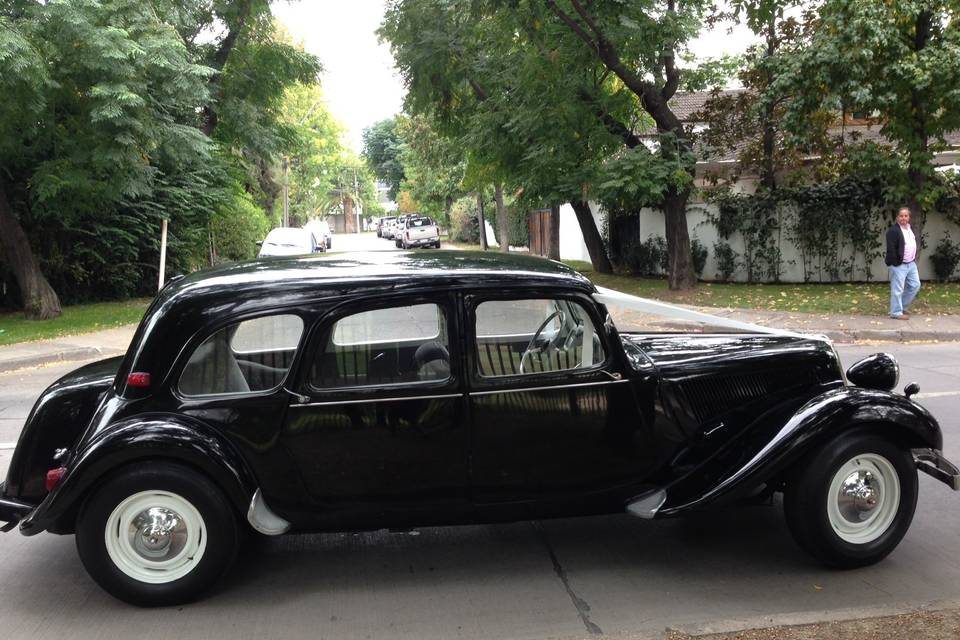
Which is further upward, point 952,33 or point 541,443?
point 952,33

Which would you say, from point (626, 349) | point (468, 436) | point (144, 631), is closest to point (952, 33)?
point (626, 349)

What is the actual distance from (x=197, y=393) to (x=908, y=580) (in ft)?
11.8

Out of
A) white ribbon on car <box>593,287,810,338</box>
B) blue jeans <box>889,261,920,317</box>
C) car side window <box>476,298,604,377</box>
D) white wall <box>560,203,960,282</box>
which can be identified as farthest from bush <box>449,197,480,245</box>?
car side window <box>476,298,604,377</box>

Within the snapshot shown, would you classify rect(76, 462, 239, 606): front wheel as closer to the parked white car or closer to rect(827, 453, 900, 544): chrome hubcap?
rect(827, 453, 900, 544): chrome hubcap

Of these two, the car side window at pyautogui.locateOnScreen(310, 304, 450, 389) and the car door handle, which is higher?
the car side window at pyautogui.locateOnScreen(310, 304, 450, 389)

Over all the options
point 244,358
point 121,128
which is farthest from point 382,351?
point 121,128

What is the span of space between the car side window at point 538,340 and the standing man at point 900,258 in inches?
411

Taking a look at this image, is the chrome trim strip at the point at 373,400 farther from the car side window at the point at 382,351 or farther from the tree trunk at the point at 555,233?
the tree trunk at the point at 555,233

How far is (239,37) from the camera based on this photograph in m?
19.9

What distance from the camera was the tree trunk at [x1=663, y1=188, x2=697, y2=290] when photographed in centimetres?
1731

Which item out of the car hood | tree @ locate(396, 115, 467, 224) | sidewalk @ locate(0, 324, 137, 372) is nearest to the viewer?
the car hood

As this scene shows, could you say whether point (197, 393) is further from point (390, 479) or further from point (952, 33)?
point (952, 33)

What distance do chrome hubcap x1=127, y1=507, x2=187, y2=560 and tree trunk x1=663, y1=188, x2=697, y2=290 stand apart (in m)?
15.0

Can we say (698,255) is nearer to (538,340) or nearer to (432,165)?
(538,340)
